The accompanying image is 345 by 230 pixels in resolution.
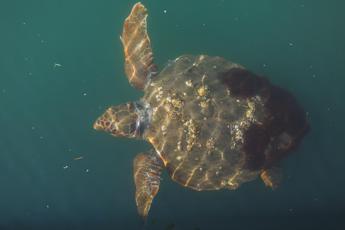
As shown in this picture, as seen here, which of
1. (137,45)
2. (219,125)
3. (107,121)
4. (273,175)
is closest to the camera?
(219,125)

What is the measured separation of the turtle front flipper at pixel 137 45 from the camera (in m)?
6.41

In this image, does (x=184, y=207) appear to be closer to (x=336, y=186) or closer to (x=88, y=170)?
(x=88, y=170)

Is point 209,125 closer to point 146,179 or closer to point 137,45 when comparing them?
point 146,179

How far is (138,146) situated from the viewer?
7.27 meters

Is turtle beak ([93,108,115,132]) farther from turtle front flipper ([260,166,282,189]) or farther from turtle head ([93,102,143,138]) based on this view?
turtle front flipper ([260,166,282,189])

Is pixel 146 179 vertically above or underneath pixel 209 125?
underneath

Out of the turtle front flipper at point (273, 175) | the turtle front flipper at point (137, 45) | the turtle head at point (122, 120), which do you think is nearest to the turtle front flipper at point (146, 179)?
the turtle head at point (122, 120)

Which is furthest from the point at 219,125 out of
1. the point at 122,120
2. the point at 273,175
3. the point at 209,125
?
the point at 122,120

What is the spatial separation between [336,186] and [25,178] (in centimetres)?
586

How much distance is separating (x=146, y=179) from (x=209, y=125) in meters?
1.28

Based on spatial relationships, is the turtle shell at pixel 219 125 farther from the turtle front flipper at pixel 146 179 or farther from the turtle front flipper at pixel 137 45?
the turtle front flipper at pixel 137 45

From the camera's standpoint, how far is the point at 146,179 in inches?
231

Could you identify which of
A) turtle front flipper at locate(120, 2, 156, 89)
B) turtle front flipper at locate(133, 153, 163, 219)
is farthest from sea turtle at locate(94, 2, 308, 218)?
turtle front flipper at locate(120, 2, 156, 89)

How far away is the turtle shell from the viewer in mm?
5371
